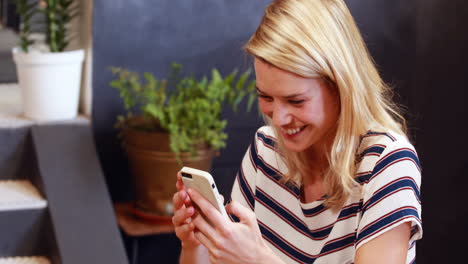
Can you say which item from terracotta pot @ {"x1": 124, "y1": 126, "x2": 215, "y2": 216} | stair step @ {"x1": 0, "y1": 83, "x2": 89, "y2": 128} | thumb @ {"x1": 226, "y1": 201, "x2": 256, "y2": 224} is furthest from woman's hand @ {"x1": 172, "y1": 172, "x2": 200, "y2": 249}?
stair step @ {"x1": 0, "y1": 83, "x2": 89, "y2": 128}

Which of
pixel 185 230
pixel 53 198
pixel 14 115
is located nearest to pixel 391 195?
pixel 185 230

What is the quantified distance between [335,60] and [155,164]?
4.45ft

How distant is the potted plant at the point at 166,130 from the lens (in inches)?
102

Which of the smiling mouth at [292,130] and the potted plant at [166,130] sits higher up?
the smiling mouth at [292,130]

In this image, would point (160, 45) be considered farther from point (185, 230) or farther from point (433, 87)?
point (185, 230)

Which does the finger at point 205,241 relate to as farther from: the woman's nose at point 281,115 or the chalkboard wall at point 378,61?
the chalkboard wall at point 378,61

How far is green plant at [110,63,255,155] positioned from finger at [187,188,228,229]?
112 cm

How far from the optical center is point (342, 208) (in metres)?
1.52

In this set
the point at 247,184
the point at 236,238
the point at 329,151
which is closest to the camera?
the point at 236,238

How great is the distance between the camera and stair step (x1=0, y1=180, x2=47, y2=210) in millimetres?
2496

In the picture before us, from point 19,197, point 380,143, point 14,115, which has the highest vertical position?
point 380,143

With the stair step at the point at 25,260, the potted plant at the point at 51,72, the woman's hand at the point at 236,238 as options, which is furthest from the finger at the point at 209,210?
the potted plant at the point at 51,72

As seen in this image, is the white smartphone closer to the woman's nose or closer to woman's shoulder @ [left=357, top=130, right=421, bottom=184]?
the woman's nose

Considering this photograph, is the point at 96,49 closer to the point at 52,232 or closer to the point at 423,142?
the point at 52,232
